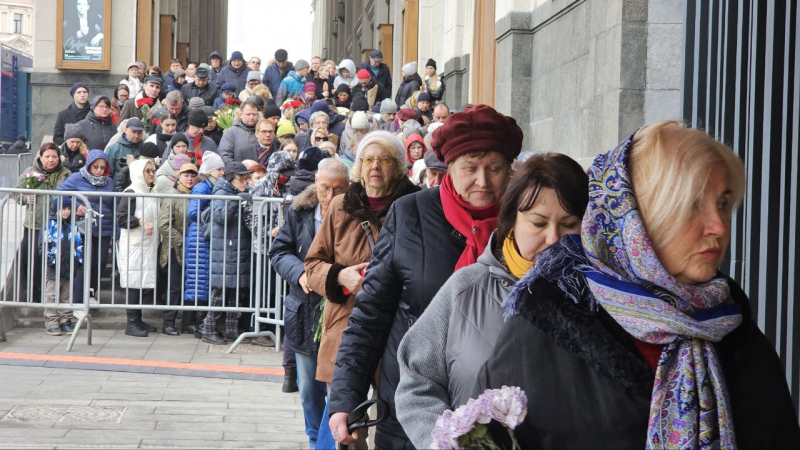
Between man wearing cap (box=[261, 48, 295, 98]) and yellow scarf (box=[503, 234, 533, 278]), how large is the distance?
1887 centimetres

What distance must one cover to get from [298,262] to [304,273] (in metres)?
0.25

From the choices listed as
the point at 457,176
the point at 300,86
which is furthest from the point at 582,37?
the point at 300,86

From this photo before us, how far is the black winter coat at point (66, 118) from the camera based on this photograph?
54.1ft

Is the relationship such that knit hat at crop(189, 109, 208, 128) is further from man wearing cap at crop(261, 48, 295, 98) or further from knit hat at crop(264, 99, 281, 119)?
man wearing cap at crop(261, 48, 295, 98)

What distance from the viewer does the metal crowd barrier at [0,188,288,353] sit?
10.5 m

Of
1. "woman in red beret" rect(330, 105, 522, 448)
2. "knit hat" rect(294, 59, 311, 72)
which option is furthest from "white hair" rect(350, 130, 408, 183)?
"knit hat" rect(294, 59, 311, 72)

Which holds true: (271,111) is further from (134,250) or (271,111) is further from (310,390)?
(310,390)

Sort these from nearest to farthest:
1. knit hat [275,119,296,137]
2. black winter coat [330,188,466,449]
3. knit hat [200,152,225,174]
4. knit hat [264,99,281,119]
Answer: black winter coat [330,188,466,449] → knit hat [200,152,225,174] → knit hat [275,119,296,137] → knit hat [264,99,281,119]

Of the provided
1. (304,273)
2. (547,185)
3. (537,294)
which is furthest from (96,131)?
(537,294)

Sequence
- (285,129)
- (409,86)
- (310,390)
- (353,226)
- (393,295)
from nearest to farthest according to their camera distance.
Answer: (393,295)
(353,226)
(310,390)
(285,129)
(409,86)

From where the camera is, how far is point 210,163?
11367mm

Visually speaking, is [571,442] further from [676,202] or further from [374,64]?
[374,64]

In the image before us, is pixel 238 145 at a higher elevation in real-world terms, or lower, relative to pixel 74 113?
lower

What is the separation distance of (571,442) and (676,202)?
21.9 inches
